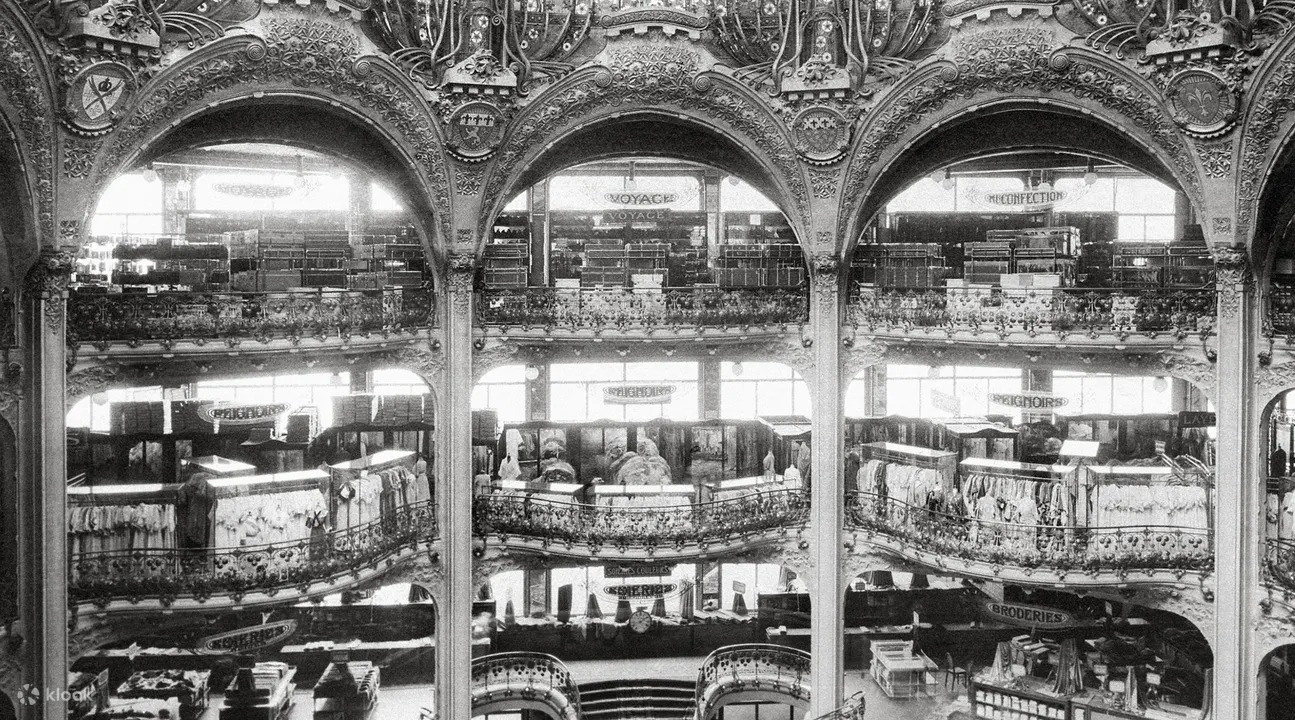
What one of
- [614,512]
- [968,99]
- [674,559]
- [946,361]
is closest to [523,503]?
[614,512]

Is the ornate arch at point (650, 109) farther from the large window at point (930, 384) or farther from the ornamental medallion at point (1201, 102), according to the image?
the large window at point (930, 384)

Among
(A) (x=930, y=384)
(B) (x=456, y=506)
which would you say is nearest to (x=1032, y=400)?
(A) (x=930, y=384)

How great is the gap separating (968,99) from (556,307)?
26.7 ft

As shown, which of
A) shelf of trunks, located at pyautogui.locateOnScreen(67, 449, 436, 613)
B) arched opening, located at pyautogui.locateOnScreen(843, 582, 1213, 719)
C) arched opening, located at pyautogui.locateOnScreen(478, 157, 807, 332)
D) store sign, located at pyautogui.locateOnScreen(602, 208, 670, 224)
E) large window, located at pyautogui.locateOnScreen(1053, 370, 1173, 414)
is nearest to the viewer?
shelf of trunks, located at pyautogui.locateOnScreen(67, 449, 436, 613)

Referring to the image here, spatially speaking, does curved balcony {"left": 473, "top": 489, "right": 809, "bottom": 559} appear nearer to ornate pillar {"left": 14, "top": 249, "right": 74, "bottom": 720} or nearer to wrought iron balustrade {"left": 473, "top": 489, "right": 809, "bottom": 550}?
wrought iron balustrade {"left": 473, "top": 489, "right": 809, "bottom": 550}

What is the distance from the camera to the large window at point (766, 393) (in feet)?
91.1

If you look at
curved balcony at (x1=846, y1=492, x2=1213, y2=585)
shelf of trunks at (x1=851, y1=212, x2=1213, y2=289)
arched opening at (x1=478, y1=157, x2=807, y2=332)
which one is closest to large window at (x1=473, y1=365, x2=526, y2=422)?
arched opening at (x1=478, y1=157, x2=807, y2=332)

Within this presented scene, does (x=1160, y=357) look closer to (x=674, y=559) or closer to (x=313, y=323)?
(x=674, y=559)

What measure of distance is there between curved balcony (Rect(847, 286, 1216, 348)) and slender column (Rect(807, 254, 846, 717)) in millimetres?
Result: 919

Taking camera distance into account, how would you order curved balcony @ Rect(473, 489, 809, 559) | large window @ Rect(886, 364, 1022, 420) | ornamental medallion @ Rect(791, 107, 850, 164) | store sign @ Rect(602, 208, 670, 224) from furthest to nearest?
large window @ Rect(886, 364, 1022, 420) → store sign @ Rect(602, 208, 670, 224) → curved balcony @ Rect(473, 489, 809, 559) → ornamental medallion @ Rect(791, 107, 850, 164)

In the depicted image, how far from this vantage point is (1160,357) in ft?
61.2

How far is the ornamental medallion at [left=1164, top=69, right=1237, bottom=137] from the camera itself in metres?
16.9

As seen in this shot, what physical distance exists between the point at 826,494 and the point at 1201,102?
9104 millimetres

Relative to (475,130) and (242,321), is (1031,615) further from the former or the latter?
(242,321)
